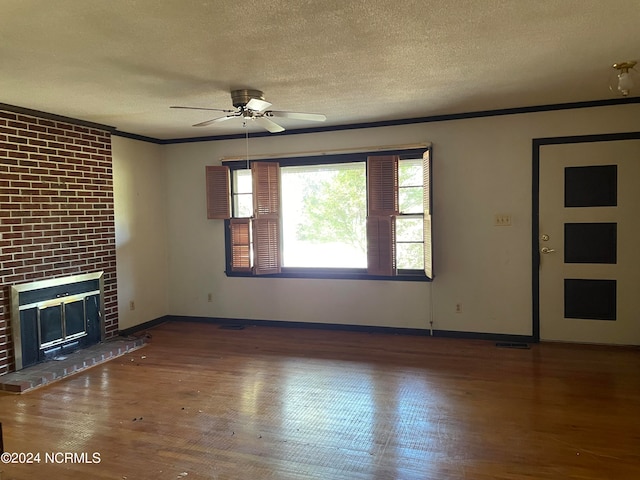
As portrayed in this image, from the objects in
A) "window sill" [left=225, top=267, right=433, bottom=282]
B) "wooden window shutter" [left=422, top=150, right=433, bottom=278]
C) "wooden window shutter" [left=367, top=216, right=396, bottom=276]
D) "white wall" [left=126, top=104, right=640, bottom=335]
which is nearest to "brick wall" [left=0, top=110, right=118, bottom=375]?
"white wall" [left=126, top=104, right=640, bottom=335]

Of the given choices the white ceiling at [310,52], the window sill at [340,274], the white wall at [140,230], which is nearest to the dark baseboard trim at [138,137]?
the white wall at [140,230]

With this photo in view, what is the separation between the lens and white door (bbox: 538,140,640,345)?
4.20m

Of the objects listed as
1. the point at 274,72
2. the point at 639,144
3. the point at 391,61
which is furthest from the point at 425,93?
the point at 639,144

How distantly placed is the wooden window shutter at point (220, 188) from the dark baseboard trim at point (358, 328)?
53.5 inches

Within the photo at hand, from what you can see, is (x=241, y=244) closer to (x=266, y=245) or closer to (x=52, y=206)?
(x=266, y=245)

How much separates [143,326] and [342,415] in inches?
134

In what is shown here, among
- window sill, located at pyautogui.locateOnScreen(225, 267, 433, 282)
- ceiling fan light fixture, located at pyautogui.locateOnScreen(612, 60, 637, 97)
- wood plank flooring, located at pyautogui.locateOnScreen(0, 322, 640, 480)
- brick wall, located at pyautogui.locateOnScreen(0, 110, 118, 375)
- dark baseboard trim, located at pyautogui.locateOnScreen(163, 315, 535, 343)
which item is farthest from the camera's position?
window sill, located at pyautogui.locateOnScreen(225, 267, 433, 282)

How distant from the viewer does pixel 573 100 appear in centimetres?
416

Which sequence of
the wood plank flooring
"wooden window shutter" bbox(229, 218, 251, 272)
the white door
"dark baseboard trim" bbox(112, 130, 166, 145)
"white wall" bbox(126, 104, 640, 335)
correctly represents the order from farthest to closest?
"wooden window shutter" bbox(229, 218, 251, 272) → "dark baseboard trim" bbox(112, 130, 166, 145) → "white wall" bbox(126, 104, 640, 335) → the white door → the wood plank flooring

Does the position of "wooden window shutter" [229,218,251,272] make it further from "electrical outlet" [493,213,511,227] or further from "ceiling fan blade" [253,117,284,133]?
"electrical outlet" [493,213,511,227]

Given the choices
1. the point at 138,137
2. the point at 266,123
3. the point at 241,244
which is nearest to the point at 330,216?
the point at 241,244

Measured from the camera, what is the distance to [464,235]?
4.68 m

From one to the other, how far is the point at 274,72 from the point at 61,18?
1320 millimetres

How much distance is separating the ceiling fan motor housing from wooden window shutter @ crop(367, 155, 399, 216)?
1688 millimetres
